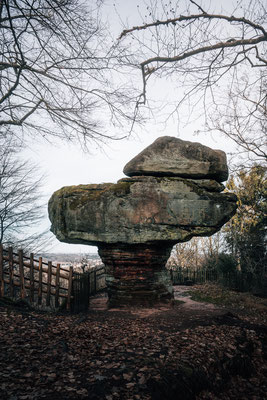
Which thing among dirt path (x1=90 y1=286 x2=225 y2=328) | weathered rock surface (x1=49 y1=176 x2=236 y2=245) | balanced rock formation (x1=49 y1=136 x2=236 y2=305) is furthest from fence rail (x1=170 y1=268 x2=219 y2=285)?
weathered rock surface (x1=49 y1=176 x2=236 y2=245)

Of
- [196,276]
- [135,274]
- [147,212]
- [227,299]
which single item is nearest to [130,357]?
[147,212]

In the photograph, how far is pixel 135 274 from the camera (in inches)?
393

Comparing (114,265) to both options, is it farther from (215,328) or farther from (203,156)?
(203,156)

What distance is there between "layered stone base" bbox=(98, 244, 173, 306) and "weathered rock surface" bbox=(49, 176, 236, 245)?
70 cm

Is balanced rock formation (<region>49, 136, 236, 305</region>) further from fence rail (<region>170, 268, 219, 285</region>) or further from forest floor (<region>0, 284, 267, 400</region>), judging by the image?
fence rail (<region>170, 268, 219, 285</region>)

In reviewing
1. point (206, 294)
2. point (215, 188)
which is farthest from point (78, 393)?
point (206, 294)

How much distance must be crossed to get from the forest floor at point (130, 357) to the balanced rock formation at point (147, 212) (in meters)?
1.63

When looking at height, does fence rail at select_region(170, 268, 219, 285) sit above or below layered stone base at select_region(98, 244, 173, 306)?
below

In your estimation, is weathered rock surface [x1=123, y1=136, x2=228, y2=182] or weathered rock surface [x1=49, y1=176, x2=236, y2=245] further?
weathered rock surface [x1=123, y1=136, x2=228, y2=182]

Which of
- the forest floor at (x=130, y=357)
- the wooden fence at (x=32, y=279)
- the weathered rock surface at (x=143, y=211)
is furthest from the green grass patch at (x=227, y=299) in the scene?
the wooden fence at (x=32, y=279)

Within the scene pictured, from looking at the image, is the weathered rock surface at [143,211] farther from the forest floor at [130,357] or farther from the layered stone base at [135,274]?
the forest floor at [130,357]

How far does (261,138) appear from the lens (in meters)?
13.2

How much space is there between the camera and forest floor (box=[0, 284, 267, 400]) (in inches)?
162

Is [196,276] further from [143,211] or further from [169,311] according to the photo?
[143,211]
